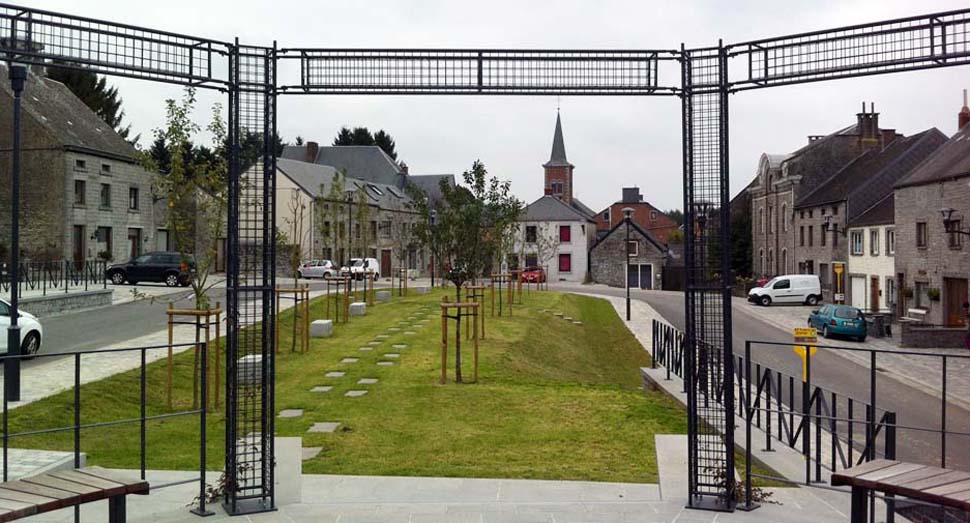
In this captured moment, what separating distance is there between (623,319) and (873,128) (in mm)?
25758

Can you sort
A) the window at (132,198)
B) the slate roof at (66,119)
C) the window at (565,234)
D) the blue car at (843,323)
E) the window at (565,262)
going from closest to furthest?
the blue car at (843,323) < the slate roof at (66,119) < the window at (132,198) < the window at (565,234) < the window at (565,262)

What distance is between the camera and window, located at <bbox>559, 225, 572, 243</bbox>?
199ft

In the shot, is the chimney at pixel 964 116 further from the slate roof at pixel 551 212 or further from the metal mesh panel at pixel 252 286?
the metal mesh panel at pixel 252 286

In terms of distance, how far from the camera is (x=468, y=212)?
21.7m

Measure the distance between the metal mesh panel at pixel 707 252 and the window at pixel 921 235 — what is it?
29.2 m

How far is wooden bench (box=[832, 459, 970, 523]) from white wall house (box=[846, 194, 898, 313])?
32.0 m

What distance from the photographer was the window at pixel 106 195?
121ft

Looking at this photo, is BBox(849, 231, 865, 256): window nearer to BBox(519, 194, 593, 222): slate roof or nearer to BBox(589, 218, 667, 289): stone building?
BBox(589, 218, 667, 289): stone building

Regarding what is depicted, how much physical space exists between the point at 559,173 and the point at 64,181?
51.1 m

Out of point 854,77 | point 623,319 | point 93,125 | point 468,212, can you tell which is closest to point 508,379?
point 468,212

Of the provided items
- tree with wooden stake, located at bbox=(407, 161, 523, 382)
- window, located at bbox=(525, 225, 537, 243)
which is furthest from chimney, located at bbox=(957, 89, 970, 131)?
tree with wooden stake, located at bbox=(407, 161, 523, 382)

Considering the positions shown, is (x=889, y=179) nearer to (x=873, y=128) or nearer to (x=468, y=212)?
(x=873, y=128)

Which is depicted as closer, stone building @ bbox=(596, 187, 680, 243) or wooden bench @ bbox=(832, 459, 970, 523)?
wooden bench @ bbox=(832, 459, 970, 523)

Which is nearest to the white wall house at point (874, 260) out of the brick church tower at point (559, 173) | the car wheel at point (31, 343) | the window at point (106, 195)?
the car wheel at point (31, 343)
